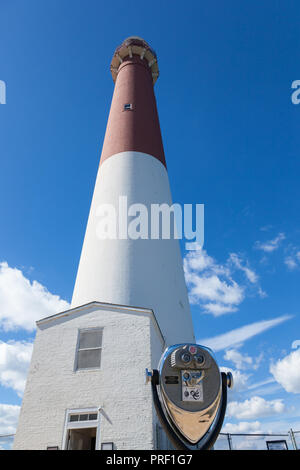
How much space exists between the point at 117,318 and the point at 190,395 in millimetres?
5203

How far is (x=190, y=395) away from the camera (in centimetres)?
405

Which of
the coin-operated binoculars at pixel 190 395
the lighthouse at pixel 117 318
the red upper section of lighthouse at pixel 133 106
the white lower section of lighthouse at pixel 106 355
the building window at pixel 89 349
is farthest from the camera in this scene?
the red upper section of lighthouse at pixel 133 106

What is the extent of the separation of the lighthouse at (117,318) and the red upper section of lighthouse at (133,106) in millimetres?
68

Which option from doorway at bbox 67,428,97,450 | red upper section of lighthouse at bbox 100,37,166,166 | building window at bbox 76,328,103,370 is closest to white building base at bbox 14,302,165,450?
doorway at bbox 67,428,97,450

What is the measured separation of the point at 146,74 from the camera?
19.9 meters

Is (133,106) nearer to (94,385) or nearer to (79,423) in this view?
(94,385)

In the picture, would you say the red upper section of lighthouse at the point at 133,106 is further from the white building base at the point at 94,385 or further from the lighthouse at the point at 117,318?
the white building base at the point at 94,385

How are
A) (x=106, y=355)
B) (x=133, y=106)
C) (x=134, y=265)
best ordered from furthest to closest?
(x=133, y=106), (x=134, y=265), (x=106, y=355)

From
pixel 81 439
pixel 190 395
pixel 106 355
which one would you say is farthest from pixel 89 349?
pixel 190 395

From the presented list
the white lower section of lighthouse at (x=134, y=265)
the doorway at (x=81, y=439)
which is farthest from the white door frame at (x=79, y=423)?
the white lower section of lighthouse at (x=134, y=265)

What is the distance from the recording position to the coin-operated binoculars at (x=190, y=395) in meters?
3.92

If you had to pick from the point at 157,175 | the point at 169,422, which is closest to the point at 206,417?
the point at 169,422

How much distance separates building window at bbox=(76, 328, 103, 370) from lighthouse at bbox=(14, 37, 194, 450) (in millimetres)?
27
